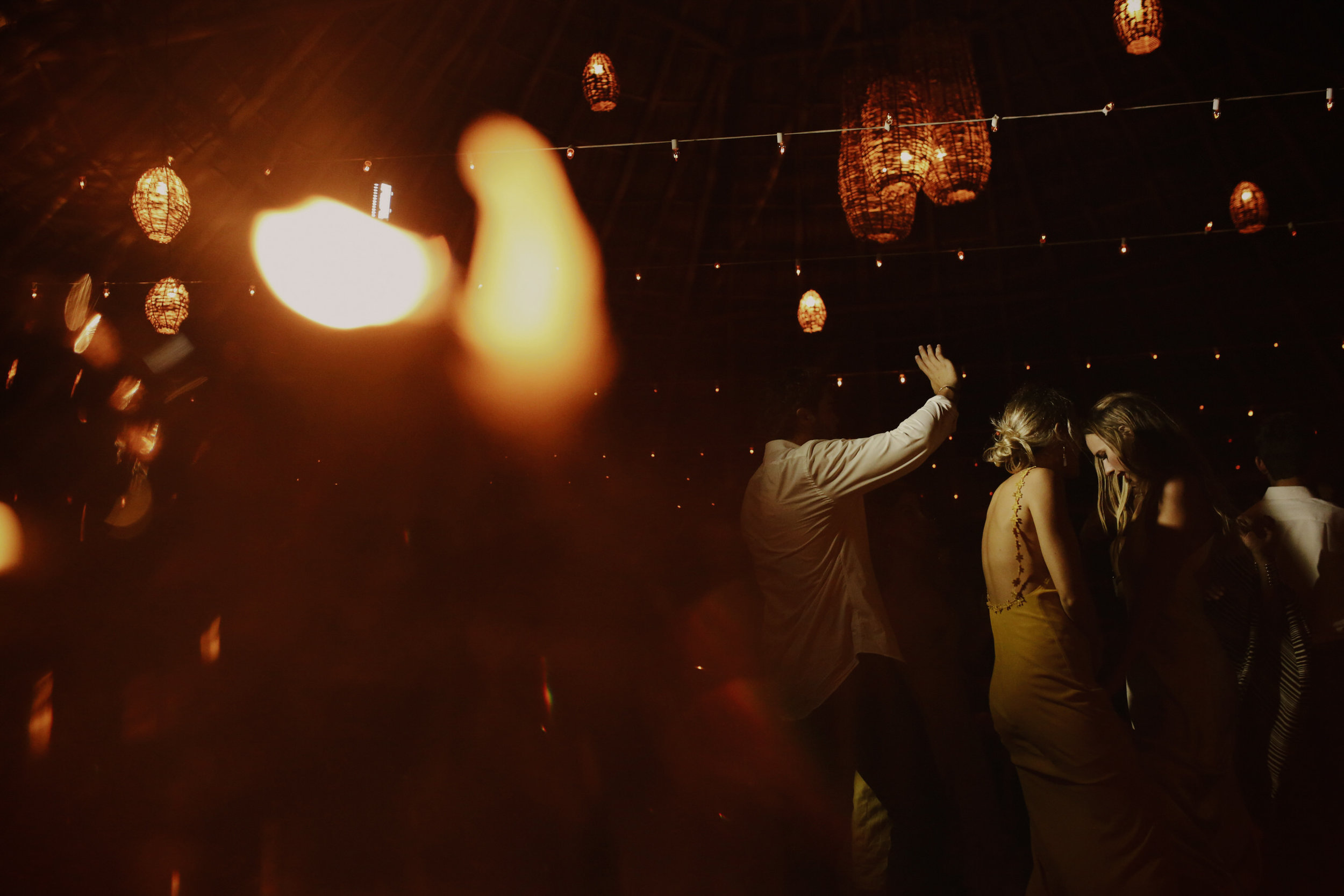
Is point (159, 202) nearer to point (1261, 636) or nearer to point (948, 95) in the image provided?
point (948, 95)

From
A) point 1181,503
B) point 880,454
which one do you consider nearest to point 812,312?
point 880,454

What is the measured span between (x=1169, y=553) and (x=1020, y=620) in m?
0.45

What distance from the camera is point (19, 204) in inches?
194

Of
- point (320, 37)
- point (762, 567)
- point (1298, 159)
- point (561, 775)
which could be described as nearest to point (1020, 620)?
point (762, 567)

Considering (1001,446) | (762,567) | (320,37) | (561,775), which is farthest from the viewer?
(320,37)

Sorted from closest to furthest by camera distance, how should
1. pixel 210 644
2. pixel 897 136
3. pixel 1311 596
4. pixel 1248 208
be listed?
1. pixel 1311 596
2. pixel 897 136
3. pixel 1248 208
4. pixel 210 644

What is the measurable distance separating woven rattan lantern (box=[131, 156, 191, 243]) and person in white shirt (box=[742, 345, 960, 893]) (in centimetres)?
378

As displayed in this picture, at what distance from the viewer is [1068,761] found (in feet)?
6.53

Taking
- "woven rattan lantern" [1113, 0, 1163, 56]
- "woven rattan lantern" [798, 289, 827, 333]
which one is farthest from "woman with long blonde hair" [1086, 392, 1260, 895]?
"woven rattan lantern" [798, 289, 827, 333]

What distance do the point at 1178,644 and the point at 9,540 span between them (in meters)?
6.96

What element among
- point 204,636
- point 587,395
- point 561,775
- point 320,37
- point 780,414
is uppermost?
point 320,37

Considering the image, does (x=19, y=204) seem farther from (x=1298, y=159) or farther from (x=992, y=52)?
(x=1298, y=159)

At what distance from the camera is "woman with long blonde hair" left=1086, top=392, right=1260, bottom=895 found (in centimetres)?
204

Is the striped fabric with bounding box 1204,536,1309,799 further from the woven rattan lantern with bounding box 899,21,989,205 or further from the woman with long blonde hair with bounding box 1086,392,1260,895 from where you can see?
the woven rattan lantern with bounding box 899,21,989,205
